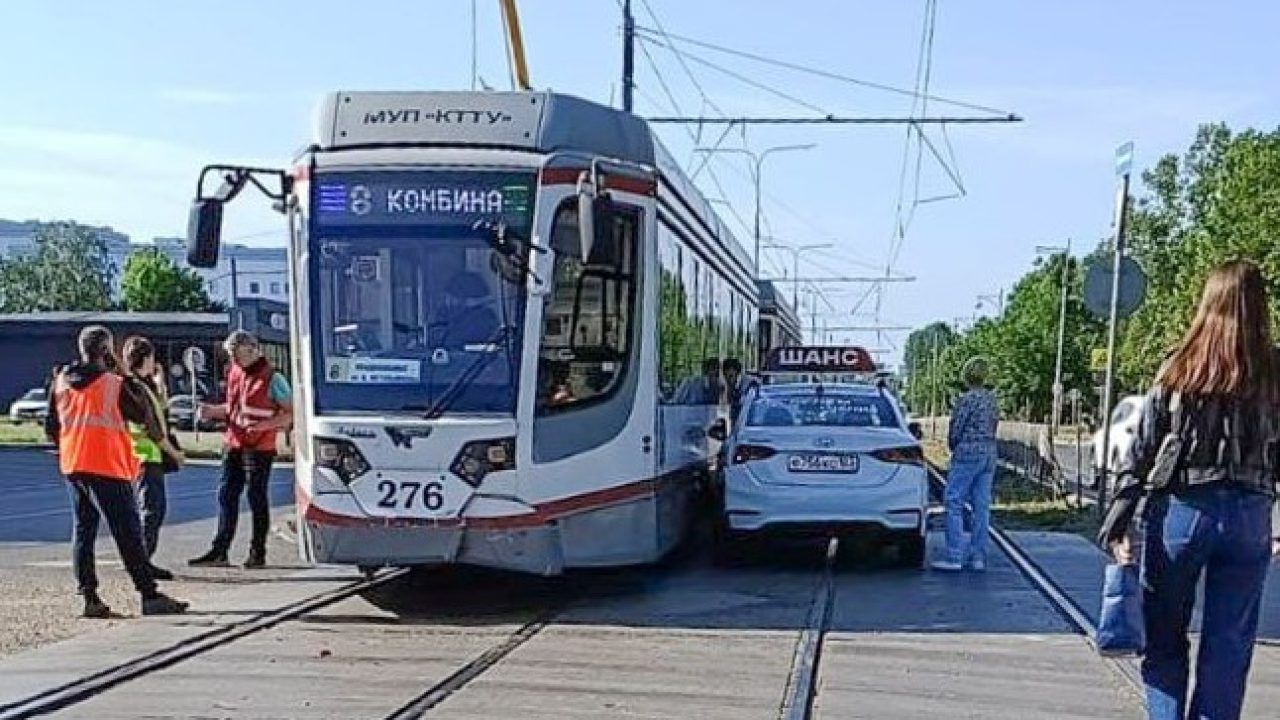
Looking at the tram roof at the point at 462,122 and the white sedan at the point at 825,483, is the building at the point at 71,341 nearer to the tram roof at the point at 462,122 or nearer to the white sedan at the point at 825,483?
the white sedan at the point at 825,483

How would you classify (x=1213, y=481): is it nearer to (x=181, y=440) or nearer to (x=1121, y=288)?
(x=1121, y=288)

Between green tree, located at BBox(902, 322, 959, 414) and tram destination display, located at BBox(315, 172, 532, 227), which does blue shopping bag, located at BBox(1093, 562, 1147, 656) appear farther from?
green tree, located at BBox(902, 322, 959, 414)

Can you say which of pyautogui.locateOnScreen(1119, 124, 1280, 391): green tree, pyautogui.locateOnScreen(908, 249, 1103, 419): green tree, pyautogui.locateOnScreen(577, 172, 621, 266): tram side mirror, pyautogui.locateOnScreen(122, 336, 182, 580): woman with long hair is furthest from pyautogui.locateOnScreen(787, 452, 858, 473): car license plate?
pyautogui.locateOnScreen(908, 249, 1103, 419): green tree

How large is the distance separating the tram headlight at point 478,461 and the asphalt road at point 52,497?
826 cm

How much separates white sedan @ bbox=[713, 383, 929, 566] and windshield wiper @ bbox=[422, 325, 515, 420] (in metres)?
3.57

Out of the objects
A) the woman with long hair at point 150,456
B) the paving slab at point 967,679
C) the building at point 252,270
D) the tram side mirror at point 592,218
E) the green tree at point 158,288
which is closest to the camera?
the paving slab at point 967,679

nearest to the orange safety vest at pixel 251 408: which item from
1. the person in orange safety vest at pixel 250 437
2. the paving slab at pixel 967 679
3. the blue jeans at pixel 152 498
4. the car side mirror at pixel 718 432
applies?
the person in orange safety vest at pixel 250 437

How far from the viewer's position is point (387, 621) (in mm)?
11805

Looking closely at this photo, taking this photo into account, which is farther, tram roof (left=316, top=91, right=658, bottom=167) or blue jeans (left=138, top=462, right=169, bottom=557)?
blue jeans (left=138, top=462, right=169, bottom=557)

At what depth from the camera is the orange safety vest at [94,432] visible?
11867 mm

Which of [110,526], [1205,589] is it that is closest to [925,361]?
[110,526]

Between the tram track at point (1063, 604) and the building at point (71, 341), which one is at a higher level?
the tram track at point (1063, 604)

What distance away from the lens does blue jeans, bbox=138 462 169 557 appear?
14.4 m

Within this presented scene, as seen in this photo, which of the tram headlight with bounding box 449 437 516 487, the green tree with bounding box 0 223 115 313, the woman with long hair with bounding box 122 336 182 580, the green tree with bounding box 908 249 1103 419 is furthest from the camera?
the green tree with bounding box 0 223 115 313
